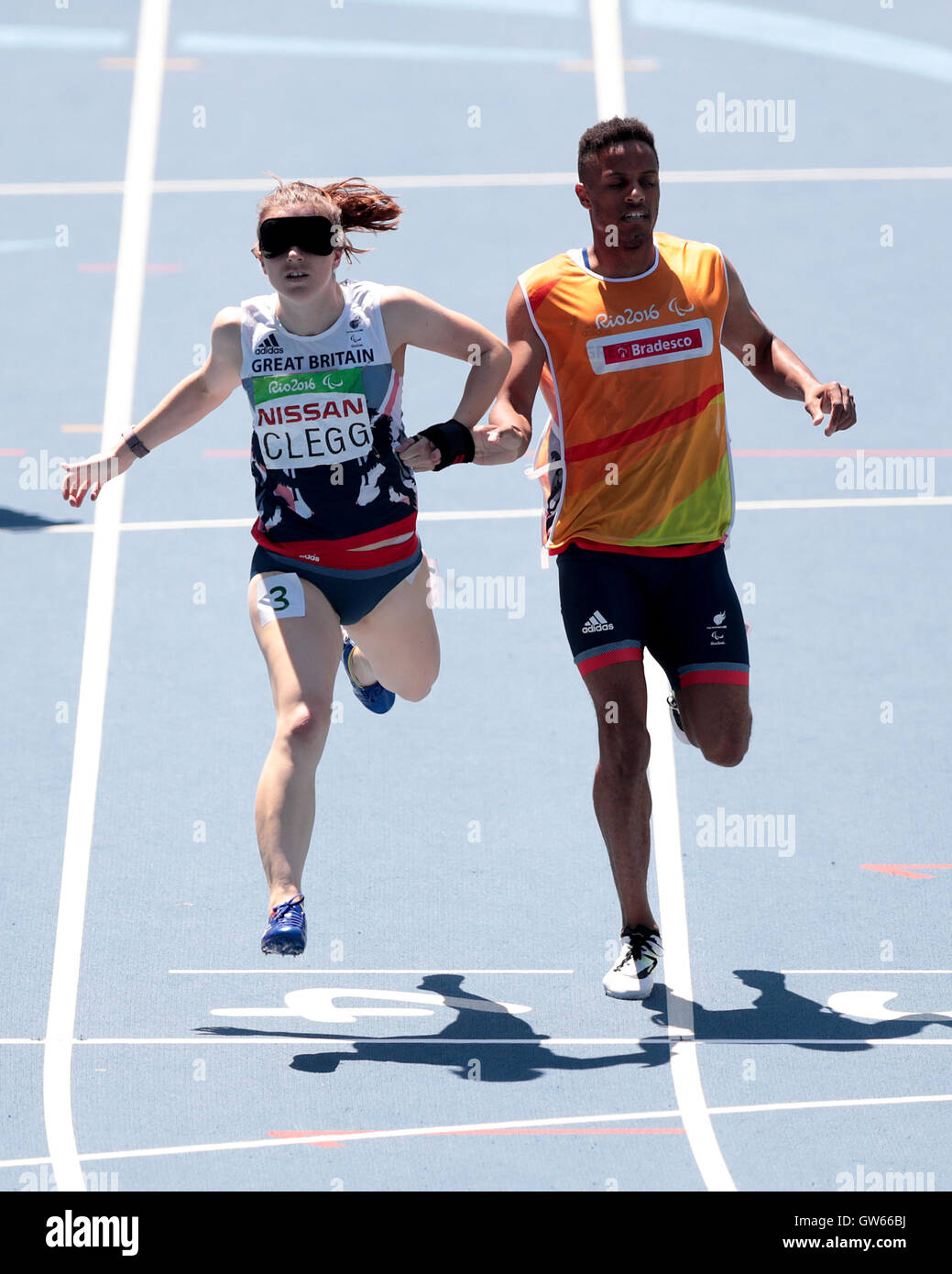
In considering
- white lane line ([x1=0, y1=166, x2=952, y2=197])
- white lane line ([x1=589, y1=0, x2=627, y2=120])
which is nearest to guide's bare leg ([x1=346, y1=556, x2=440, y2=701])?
white lane line ([x1=0, y1=166, x2=952, y2=197])

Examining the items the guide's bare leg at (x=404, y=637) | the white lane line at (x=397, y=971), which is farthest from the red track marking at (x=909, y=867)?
the guide's bare leg at (x=404, y=637)

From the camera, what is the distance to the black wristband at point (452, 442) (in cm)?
590

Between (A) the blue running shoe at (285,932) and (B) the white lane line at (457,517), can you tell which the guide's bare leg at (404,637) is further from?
(B) the white lane line at (457,517)

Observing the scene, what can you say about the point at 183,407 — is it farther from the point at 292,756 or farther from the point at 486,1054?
the point at 486,1054

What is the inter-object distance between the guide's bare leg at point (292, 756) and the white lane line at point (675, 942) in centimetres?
134

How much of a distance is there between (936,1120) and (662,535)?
2054 mm

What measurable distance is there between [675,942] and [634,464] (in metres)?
1.72

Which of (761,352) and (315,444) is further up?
(761,352)

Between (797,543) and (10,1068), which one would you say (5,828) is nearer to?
(10,1068)

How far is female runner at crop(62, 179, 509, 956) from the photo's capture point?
5.95m

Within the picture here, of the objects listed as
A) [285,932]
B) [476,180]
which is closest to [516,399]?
[285,932]

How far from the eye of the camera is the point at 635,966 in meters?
6.37

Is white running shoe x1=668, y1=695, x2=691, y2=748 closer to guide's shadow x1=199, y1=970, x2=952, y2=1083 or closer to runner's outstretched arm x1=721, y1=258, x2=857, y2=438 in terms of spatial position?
guide's shadow x1=199, y1=970, x2=952, y2=1083

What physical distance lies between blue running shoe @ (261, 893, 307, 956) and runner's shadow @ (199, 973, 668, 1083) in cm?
48
